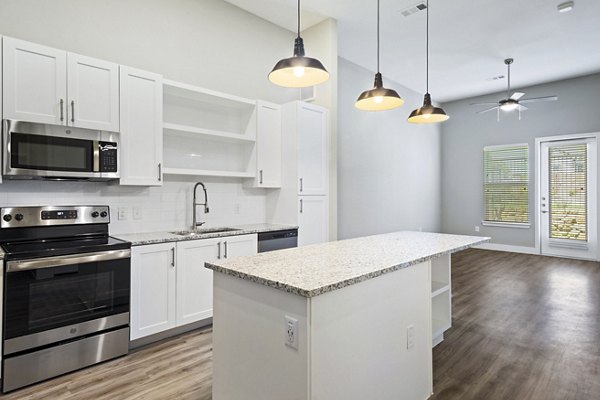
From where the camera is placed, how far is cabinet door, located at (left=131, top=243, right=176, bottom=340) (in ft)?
8.85

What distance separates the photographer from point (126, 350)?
2.64m

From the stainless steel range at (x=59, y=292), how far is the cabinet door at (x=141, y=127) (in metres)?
Result: 0.44

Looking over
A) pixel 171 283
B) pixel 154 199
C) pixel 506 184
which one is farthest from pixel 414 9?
pixel 506 184

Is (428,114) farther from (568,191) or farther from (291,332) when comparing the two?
(568,191)

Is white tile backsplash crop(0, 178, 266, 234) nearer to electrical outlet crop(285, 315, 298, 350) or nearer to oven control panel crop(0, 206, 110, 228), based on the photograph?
oven control panel crop(0, 206, 110, 228)

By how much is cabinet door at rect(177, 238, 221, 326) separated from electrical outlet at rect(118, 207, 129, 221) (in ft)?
2.02

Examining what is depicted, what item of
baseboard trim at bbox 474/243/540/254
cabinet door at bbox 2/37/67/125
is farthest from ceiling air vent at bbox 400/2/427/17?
baseboard trim at bbox 474/243/540/254

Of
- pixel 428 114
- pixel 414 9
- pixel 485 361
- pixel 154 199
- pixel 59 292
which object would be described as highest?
pixel 414 9

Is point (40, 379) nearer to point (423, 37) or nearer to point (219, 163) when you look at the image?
point (219, 163)

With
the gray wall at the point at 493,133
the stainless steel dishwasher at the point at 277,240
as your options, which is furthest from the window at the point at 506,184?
the stainless steel dishwasher at the point at 277,240

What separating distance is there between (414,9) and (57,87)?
3787 millimetres

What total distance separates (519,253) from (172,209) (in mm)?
6956

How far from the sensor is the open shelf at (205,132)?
10.5ft

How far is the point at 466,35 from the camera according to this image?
4.80 metres
